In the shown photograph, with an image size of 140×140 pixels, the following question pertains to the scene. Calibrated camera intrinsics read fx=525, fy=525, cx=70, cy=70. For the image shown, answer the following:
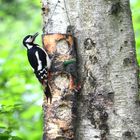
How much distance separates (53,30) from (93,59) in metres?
0.39

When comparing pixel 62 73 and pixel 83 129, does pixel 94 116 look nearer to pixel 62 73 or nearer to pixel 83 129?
pixel 83 129

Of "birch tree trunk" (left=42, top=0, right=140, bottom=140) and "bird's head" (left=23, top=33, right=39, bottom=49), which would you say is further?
"bird's head" (left=23, top=33, right=39, bottom=49)

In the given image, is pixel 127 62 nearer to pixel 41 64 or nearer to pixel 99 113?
pixel 99 113

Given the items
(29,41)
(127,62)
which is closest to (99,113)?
(127,62)

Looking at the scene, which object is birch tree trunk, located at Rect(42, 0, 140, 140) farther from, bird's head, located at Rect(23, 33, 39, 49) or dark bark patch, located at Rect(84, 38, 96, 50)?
bird's head, located at Rect(23, 33, 39, 49)

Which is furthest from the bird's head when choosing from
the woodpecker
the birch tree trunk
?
the birch tree trunk

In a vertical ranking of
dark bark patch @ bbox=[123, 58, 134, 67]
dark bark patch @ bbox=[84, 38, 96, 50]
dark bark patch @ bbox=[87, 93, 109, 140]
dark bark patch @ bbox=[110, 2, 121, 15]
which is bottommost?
dark bark patch @ bbox=[87, 93, 109, 140]

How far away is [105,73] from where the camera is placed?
153 inches

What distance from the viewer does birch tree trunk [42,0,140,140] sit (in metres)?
3.89

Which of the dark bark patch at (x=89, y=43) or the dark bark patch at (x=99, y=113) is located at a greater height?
the dark bark patch at (x=89, y=43)

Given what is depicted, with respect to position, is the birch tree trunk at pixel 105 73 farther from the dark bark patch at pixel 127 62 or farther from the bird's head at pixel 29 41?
the bird's head at pixel 29 41

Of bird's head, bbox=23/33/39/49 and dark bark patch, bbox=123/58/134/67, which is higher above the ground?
bird's head, bbox=23/33/39/49

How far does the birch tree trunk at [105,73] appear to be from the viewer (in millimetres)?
3889

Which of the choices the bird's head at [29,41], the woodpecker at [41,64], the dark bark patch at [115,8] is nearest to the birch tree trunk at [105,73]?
the dark bark patch at [115,8]
